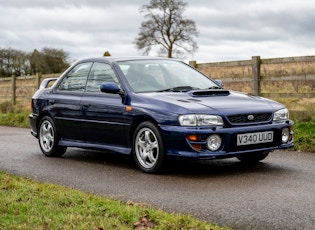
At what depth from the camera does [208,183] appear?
22.1 ft

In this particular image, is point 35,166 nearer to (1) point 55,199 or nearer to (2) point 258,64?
(1) point 55,199

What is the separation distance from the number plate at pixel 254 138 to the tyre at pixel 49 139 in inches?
132

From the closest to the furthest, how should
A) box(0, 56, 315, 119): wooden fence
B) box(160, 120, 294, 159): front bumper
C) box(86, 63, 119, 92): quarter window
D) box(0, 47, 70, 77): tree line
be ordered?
1. box(160, 120, 294, 159): front bumper
2. box(86, 63, 119, 92): quarter window
3. box(0, 56, 315, 119): wooden fence
4. box(0, 47, 70, 77): tree line

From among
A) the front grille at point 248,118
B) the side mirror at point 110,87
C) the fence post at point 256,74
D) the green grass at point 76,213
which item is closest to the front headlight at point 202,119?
the front grille at point 248,118

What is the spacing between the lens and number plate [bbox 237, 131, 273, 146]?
7006mm

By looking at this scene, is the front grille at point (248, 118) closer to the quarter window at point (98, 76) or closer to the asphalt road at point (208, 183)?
the asphalt road at point (208, 183)

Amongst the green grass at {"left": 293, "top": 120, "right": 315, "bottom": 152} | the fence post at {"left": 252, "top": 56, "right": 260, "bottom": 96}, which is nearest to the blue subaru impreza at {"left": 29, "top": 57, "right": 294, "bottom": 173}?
the green grass at {"left": 293, "top": 120, "right": 315, "bottom": 152}

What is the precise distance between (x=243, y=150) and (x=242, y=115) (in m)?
0.42

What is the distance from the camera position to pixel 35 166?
8469 millimetres

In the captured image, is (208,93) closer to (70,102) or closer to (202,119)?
(202,119)

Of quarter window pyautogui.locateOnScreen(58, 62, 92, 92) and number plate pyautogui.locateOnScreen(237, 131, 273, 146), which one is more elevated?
quarter window pyautogui.locateOnScreen(58, 62, 92, 92)

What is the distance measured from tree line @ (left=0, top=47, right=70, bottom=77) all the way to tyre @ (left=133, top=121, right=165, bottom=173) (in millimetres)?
55621

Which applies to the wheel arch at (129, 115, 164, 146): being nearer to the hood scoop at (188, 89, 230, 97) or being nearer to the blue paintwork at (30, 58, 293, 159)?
the blue paintwork at (30, 58, 293, 159)

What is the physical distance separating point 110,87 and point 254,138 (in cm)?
204
